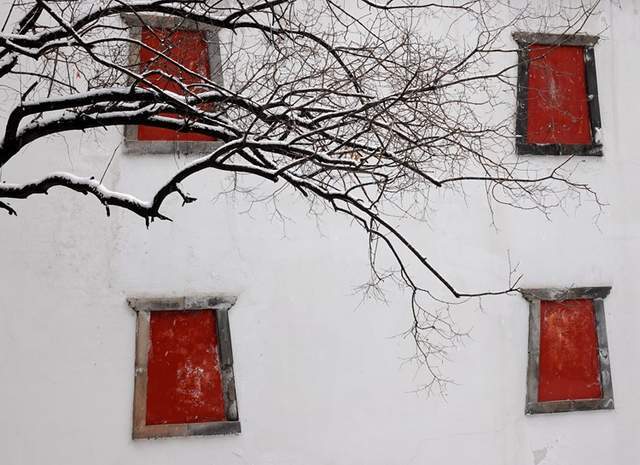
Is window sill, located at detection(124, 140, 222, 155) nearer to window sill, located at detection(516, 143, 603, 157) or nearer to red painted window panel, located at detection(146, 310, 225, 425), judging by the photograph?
red painted window panel, located at detection(146, 310, 225, 425)

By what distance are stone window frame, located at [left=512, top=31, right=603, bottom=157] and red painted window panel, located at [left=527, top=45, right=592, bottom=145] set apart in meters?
0.06

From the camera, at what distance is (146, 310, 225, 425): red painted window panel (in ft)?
36.7

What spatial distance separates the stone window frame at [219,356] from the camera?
11.1m

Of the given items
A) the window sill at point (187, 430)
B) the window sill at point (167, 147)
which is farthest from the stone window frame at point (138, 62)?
the window sill at point (187, 430)

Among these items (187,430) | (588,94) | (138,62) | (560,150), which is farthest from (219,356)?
(588,94)

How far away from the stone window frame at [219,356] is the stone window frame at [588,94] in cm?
399

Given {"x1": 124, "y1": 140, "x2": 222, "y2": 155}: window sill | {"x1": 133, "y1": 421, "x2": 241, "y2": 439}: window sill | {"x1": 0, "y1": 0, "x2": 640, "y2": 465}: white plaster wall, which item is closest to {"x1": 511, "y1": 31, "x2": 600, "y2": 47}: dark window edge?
{"x1": 0, "y1": 0, "x2": 640, "y2": 465}: white plaster wall

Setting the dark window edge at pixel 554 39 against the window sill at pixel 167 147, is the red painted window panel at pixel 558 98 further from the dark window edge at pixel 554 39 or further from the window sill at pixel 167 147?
the window sill at pixel 167 147

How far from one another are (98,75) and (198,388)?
398 cm

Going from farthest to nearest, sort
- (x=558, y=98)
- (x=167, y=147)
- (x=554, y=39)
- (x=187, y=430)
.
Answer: (x=558, y=98), (x=554, y=39), (x=167, y=147), (x=187, y=430)

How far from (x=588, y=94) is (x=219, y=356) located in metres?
5.46

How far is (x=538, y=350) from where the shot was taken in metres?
12.1

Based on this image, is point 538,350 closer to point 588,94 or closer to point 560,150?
point 560,150

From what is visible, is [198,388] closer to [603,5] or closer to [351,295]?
[351,295]
